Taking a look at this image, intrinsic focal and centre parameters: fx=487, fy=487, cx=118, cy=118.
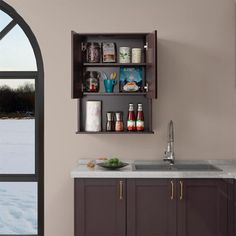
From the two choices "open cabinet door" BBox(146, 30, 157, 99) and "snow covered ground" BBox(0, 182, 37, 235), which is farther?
"snow covered ground" BBox(0, 182, 37, 235)

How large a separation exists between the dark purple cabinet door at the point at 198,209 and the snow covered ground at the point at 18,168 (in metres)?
1.41

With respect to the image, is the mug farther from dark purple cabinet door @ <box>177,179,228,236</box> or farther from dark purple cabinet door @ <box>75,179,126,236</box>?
dark purple cabinet door @ <box>177,179,228,236</box>

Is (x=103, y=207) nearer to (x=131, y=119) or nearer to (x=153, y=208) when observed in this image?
(x=153, y=208)

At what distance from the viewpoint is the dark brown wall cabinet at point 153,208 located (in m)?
3.79

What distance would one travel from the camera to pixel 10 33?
14.4 feet

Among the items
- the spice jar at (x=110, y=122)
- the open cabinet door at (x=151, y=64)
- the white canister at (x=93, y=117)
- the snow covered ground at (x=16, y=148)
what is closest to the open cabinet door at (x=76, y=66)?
→ the white canister at (x=93, y=117)

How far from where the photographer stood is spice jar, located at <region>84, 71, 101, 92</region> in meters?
4.16

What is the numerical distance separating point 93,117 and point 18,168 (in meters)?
0.90

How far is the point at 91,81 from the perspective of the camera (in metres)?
4.17

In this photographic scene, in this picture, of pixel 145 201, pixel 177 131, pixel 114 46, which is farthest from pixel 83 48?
pixel 145 201

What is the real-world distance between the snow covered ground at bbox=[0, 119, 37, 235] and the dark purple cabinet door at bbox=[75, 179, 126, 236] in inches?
31.8

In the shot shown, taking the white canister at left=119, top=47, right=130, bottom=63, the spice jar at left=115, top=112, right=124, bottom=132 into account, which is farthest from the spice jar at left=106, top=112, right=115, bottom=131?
the white canister at left=119, top=47, right=130, bottom=63

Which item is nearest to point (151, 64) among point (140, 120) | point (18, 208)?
point (140, 120)

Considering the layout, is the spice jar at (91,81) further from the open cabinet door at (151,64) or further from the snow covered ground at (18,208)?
the snow covered ground at (18,208)
